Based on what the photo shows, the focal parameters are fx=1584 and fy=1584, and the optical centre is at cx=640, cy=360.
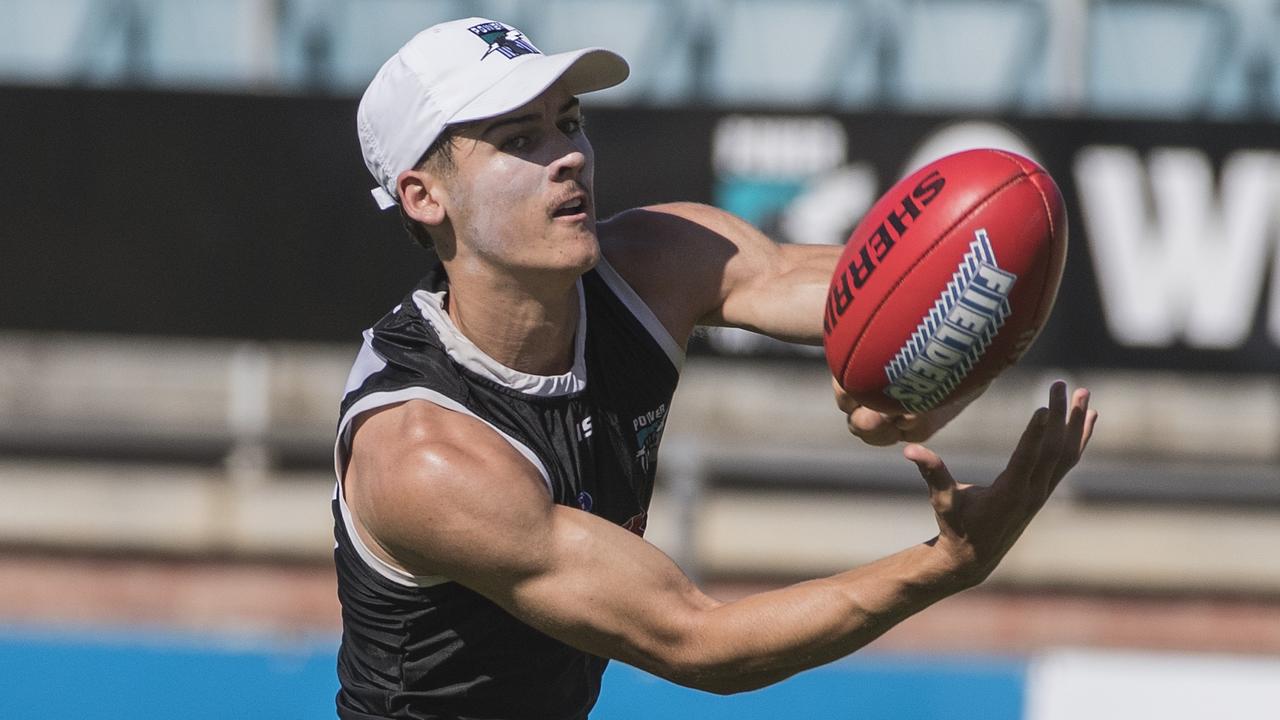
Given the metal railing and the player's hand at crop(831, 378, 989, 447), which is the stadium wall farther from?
the metal railing

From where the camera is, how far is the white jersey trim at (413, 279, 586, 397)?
3.52 meters

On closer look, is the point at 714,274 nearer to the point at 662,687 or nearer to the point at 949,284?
the point at 949,284

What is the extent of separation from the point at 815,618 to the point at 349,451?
42.9 inches

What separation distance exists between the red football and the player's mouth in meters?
0.61

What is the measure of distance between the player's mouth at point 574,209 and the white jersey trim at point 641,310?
0.24 metres

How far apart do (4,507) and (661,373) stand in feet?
21.6

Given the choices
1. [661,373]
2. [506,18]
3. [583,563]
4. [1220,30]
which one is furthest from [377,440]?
[1220,30]

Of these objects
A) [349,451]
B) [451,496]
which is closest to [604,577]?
[451,496]

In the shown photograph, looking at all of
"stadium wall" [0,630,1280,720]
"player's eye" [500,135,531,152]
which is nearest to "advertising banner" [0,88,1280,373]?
"stadium wall" [0,630,1280,720]

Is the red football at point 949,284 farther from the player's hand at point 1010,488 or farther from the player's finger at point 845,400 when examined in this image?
the player's hand at point 1010,488

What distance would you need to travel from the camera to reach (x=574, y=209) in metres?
3.54

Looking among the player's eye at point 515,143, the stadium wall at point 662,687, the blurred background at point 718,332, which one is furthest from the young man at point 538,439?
the blurred background at point 718,332

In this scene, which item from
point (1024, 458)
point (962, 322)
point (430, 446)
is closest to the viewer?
point (1024, 458)

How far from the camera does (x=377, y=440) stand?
3.33 metres
